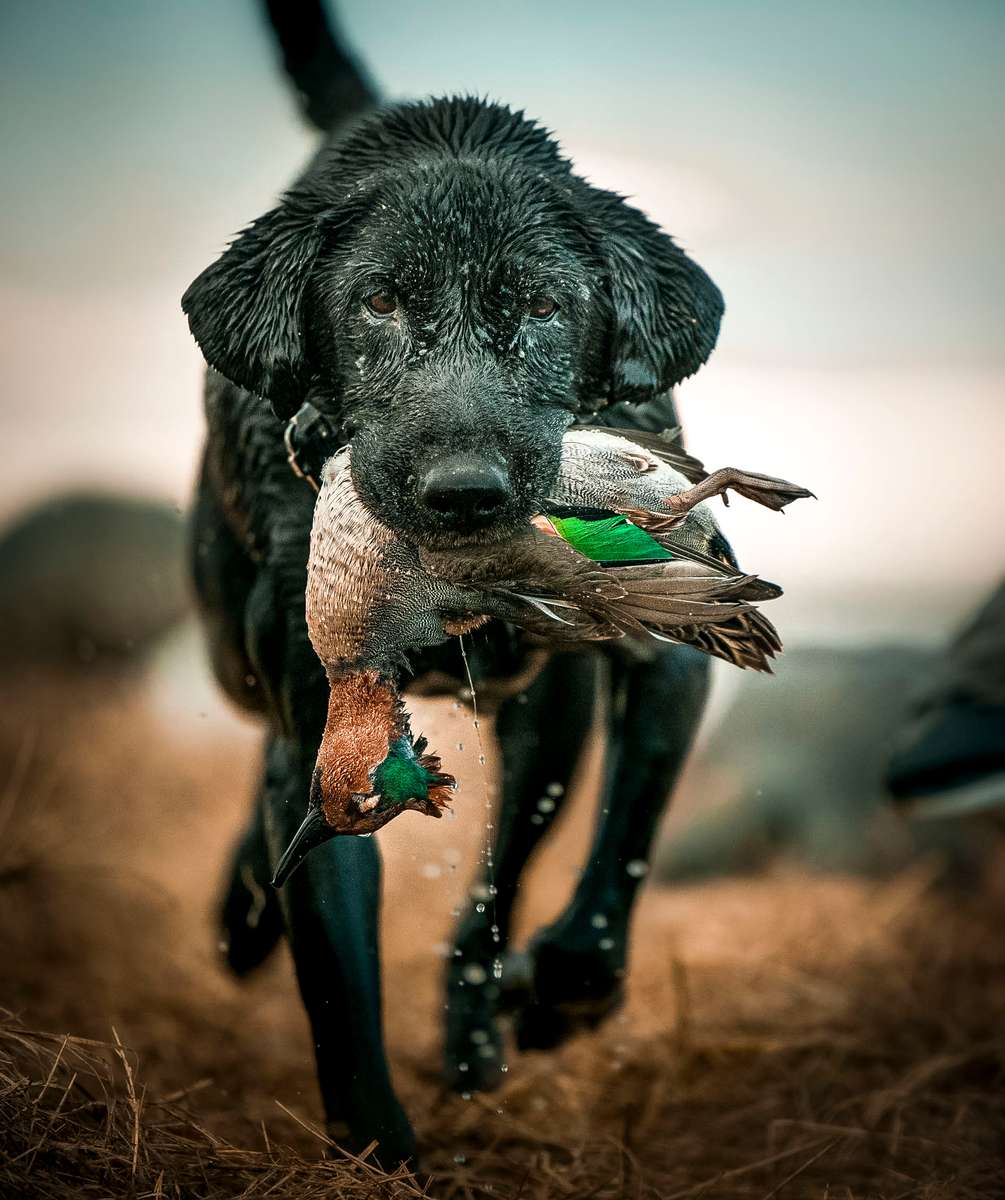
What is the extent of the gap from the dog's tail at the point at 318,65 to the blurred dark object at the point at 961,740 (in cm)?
249

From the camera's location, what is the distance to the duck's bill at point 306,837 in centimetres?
186

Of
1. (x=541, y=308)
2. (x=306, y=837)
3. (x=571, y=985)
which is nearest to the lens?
(x=306, y=837)

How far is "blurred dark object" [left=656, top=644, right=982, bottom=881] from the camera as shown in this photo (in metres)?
5.12

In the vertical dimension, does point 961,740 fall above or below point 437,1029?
above

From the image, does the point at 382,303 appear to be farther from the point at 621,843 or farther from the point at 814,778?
the point at 814,778

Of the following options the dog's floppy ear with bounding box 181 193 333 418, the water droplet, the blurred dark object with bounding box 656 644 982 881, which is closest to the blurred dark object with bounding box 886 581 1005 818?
the blurred dark object with bounding box 656 644 982 881

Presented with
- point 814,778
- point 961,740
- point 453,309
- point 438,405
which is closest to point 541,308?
point 453,309

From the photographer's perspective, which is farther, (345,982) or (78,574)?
(78,574)

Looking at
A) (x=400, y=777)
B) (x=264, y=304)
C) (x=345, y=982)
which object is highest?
(x=264, y=304)

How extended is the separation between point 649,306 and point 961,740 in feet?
7.66

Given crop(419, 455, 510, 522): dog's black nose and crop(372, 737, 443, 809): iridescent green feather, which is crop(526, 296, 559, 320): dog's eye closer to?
crop(419, 455, 510, 522): dog's black nose

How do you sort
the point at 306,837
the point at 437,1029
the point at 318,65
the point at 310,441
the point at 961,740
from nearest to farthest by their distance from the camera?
the point at 306,837
the point at 310,441
the point at 318,65
the point at 437,1029
the point at 961,740

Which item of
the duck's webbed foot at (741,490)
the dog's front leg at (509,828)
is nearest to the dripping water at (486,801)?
the dog's front leg at (509,828)

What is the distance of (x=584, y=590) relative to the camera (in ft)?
5.79
